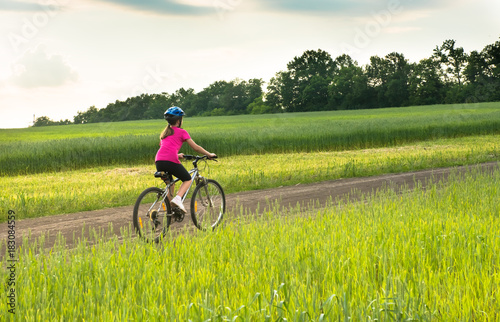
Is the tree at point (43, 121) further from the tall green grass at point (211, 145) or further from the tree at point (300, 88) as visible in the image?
the tall green grass at point (211, 145)

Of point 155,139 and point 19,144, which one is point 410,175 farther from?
point 19,144

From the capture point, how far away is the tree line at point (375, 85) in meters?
94.6

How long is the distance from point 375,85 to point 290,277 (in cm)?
Result: 10239

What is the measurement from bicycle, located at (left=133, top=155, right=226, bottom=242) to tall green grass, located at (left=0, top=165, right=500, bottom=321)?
53.8 inches

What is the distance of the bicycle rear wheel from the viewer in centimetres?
763

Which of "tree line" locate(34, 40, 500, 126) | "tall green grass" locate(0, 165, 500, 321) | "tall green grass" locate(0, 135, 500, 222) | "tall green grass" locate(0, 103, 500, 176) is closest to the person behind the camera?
"tall green grass" locate(0, 165, 500, 321)

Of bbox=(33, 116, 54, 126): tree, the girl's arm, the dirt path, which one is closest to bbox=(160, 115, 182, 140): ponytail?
the girl's arm

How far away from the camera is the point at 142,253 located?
5.74 meters

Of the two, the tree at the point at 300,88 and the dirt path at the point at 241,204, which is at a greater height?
the tree at the point at 300,88

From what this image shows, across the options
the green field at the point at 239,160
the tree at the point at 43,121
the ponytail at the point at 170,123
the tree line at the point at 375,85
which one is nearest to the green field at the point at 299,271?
the ponytail at the point at 170,123

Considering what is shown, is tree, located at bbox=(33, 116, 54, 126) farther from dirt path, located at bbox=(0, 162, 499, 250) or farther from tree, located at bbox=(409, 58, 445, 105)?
dirt path, located at bbox=(0, 162, 499, 250)

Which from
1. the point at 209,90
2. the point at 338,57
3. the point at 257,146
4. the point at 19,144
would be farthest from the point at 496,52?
the point at 19,144

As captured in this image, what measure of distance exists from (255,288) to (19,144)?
77.6 ft

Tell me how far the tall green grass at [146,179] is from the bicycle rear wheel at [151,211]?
4.07 m
